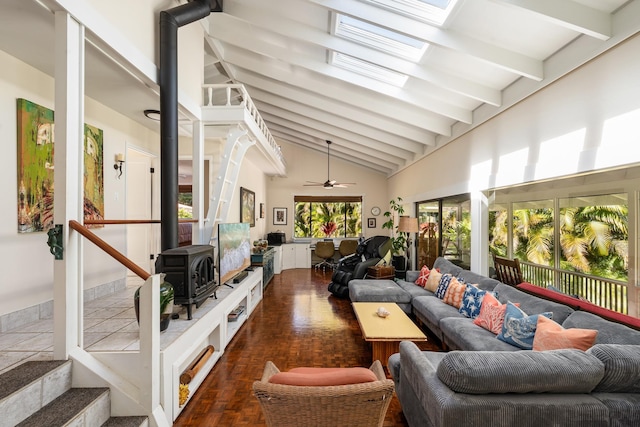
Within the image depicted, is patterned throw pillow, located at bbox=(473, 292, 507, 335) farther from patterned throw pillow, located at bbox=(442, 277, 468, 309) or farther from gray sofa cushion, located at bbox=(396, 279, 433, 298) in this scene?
gray sofa cushion, located at bbox=(396, 279, 433, 298)

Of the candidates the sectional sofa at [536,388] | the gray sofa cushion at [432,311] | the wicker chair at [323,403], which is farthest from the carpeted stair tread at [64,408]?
the gray sofa cushion at [432,311]

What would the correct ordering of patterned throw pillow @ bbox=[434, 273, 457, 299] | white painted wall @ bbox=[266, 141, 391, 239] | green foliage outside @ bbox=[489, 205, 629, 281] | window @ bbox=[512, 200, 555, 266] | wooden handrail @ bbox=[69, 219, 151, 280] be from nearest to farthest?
wooden handrail @ bbox=[69, 219, 151, 280] → green foliage outside @ bbox=[489, 205, 629, 281] → window @ bbox=[512, 200, 555, 266] → patterned throw pillow @ bbox=[434, 273, 457, 299] → white painted wall @ bbox=[266, 141, 391, 239]

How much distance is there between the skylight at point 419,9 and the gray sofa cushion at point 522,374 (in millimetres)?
2685

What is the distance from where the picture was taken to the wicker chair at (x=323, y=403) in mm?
1288

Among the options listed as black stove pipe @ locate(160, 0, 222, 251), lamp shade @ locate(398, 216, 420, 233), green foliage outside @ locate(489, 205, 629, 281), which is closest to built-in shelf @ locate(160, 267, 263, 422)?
black stove pipe @ locate(160, 0, 222, 251)

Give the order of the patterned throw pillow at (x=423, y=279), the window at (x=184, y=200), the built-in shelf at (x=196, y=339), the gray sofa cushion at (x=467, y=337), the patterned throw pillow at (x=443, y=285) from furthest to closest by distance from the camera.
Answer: the window at (x=184, y=200), the patterned throw pillow at (x=423, y=279), the patterned throw pillow at (x=443, y=285), the gray sofa cushion at (x=467, y=337), the built-in shelf at (x=196, y=339)

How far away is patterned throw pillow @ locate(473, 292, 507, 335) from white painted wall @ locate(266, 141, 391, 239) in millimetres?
6149

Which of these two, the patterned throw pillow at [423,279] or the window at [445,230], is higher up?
the window at [445,230]

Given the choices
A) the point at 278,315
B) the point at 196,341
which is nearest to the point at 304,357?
the point at 196,341

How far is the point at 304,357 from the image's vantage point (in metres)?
2.99

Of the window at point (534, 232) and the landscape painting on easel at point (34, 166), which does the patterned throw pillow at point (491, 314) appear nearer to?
the window at point (534, 232)

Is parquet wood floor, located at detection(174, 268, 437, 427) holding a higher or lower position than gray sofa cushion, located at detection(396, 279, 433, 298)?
lower

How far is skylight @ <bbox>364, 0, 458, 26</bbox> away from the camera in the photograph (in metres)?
2.62

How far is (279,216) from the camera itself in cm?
903
